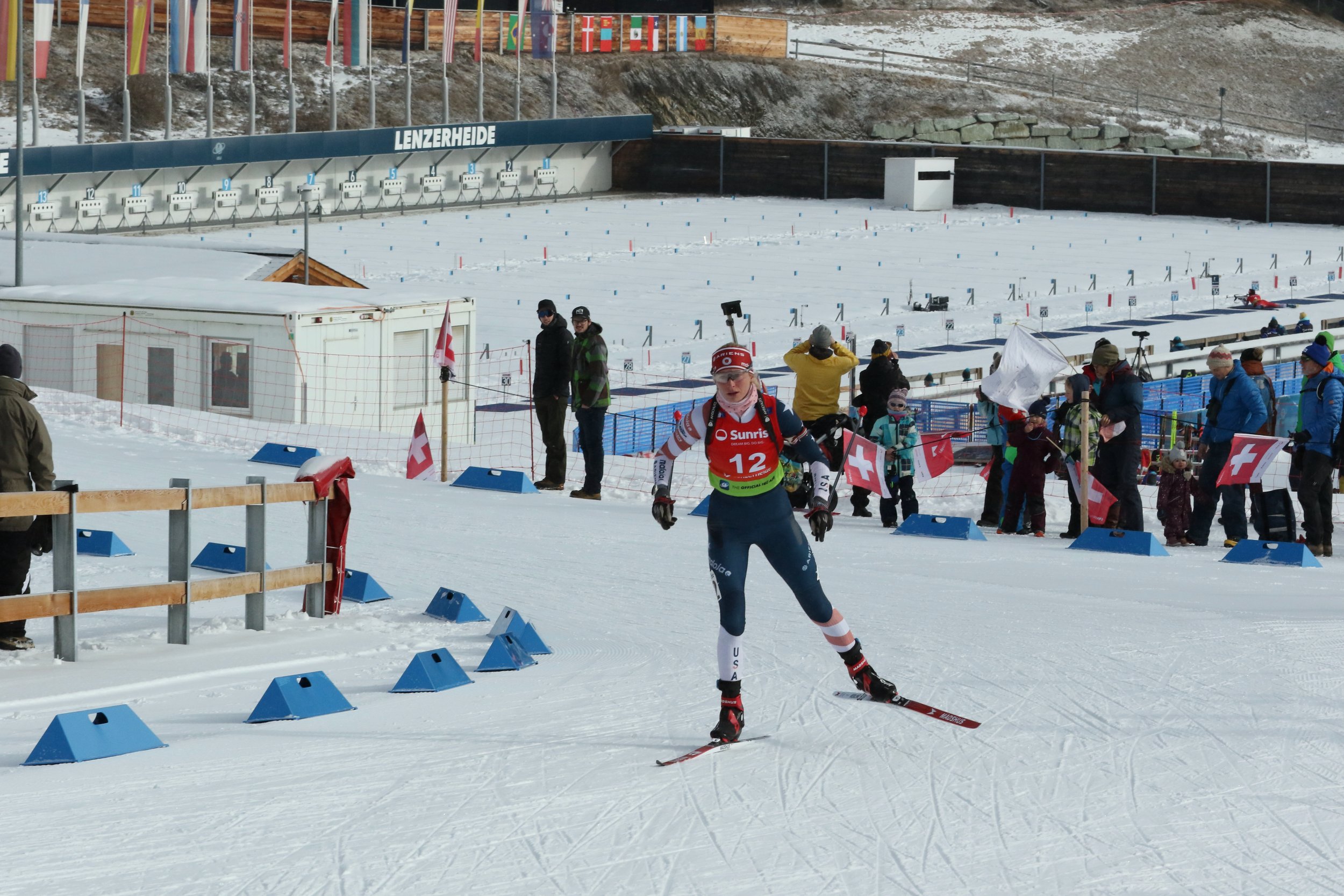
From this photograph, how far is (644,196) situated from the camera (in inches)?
2012

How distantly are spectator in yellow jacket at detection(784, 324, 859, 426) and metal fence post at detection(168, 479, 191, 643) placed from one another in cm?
533

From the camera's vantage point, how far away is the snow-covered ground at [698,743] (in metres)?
5.29

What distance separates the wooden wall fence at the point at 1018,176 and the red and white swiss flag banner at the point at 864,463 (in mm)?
34007

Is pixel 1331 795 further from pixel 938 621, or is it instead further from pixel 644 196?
pixel 644 196

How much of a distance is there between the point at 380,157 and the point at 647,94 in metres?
19.1

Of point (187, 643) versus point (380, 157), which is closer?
point (187, 643)

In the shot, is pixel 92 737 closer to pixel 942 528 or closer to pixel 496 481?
pixel 942 528

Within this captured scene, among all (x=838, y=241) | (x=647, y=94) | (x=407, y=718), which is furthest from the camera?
(x=647, y=94)

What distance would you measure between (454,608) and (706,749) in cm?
327

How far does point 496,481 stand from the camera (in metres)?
15.3

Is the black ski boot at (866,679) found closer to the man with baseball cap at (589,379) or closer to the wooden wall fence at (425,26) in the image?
the man with baseball cap at (589,379)

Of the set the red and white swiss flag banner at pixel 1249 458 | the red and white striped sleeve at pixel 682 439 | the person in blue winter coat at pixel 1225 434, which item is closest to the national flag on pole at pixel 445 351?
the person in blue winter coat at pixel 1225 434

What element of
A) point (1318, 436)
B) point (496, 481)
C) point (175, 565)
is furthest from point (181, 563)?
point (1318, 436)

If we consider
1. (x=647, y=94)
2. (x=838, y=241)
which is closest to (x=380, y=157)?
(x=838, y=241)
